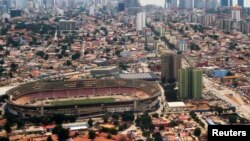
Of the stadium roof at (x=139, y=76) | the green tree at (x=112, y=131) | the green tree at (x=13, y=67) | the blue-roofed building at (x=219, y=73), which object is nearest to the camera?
the green tree at (x=112, y=131)

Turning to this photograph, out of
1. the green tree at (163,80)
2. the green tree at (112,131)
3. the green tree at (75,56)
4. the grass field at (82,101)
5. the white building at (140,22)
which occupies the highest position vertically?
the white building at (140,22)

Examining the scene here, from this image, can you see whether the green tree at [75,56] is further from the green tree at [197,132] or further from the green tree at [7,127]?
the green tree at [197,132]

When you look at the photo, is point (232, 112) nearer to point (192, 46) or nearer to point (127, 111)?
point (127, 111)

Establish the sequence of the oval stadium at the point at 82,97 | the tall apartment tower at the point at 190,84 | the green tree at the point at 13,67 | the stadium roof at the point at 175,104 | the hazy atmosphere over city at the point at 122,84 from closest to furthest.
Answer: the hazy atmosphere over city at the point at 122,84, the oval stadium at the point at 82,97, the stadium roof at the point at 175,104, the tall apartment tower at the point at 190,84, the green tree at the point at 13,67

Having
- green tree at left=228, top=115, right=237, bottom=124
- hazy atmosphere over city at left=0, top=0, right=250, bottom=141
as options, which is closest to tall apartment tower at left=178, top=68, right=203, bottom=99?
hazy atmosphere over city at left=0, top=0, right=250, bottom=141

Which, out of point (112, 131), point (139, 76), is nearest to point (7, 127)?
point (112, 131)

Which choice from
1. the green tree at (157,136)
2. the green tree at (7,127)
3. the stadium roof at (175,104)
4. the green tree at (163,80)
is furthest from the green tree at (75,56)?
the green tree at (157,136)

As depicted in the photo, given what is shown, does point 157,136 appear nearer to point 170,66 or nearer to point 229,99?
point 229,99
